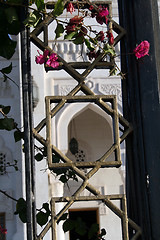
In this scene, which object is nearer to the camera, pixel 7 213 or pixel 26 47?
pixel 26 47

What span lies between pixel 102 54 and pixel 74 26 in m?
0.09

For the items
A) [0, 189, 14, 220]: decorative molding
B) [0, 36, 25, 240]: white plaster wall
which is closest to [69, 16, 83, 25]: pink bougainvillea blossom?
[0, 36, 25, 240]: white plaster wall

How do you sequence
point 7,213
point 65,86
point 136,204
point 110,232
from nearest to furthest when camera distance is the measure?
point 136,204
point 7,213
point 65,86
point 110,232

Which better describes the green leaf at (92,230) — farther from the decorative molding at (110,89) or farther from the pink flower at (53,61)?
the decorative molding at (110,89)

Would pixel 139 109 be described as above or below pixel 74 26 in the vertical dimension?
below

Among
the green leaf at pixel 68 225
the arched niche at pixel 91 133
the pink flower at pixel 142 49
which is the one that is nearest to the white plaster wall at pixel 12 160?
the arched niche at pixel 91 133

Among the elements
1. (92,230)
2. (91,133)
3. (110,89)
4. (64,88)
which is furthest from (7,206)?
(92,230)

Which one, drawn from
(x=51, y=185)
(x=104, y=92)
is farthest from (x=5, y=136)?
(x=104, y=92)

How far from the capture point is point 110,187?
857cm

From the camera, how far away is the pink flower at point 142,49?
0.97 meters

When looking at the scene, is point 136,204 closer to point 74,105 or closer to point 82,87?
point 82,87

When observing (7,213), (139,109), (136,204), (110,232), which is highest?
(139,109)

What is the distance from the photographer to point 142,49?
972mm

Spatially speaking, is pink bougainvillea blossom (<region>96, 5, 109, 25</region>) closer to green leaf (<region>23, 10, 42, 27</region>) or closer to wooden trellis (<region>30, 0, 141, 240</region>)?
wooden trellis (<region>30, 0, 141, 240</region>)
